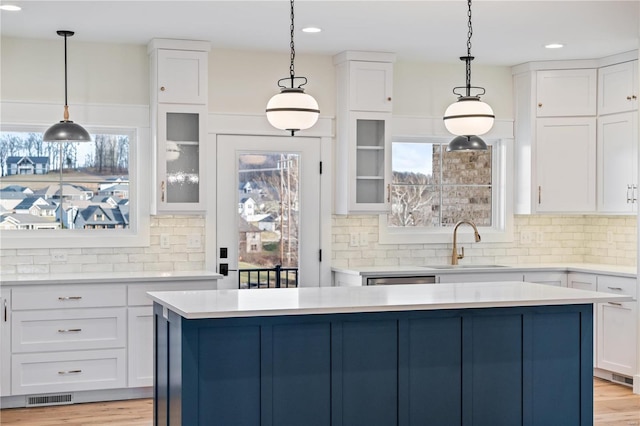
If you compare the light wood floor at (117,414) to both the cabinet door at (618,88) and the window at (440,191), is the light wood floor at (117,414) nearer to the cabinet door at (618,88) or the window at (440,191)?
the window at (440,191)

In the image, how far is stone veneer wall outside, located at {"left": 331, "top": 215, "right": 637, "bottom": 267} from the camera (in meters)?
7.06

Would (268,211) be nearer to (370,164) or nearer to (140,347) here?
(370,164)

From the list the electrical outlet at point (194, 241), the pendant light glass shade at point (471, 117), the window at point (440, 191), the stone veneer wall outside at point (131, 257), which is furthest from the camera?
the window at point (440, 191)

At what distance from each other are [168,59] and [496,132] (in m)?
2.93

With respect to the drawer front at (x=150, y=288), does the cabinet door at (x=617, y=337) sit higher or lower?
lower

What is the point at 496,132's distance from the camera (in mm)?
7359

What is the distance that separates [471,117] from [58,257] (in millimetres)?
3434

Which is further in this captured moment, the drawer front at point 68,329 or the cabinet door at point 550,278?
the cabinet door at point 550,278

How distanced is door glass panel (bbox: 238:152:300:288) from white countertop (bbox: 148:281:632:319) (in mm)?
2007

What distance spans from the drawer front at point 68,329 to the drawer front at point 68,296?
0.04 m

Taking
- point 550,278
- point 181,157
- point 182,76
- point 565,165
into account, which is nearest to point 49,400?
point 181,157

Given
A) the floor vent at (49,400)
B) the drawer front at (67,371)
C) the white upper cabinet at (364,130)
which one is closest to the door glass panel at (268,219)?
the white upper cabinet at (364,130)

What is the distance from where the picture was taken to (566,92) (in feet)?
23.3

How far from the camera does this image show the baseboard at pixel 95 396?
5848 mm
